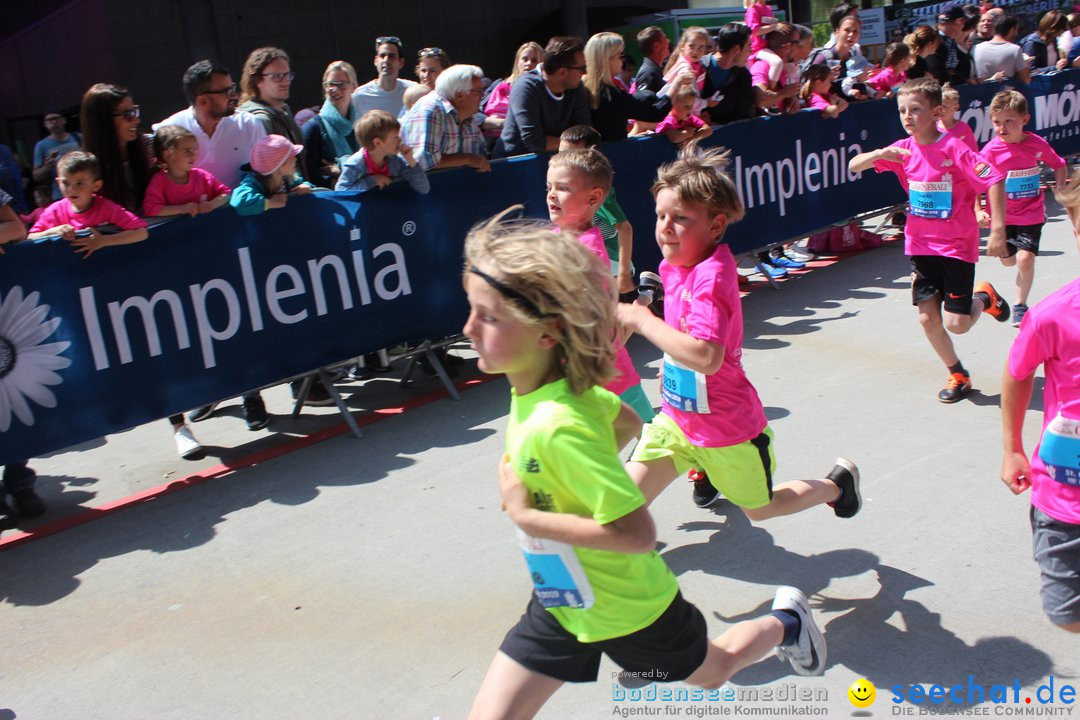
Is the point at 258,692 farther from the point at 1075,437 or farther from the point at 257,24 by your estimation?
the point at 257,24

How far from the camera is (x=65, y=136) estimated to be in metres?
11.2

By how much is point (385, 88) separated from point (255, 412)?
9.67ft

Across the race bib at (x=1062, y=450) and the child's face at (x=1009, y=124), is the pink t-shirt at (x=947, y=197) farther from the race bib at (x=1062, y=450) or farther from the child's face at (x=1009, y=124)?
the race bib at (x=1062, y=450)

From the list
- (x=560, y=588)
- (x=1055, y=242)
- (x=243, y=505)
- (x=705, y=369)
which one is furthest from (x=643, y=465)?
(x=1055, y=242)

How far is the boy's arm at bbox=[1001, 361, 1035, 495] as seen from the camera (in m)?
2.83

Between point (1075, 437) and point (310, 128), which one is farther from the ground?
point (310, 128)

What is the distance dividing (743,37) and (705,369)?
593cm

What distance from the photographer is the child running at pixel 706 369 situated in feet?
11.1

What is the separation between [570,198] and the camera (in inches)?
167

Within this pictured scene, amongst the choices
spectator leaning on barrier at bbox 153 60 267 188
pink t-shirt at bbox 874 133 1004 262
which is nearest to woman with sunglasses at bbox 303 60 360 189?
spectator leaning on barrier at bbox 153 60 267 188

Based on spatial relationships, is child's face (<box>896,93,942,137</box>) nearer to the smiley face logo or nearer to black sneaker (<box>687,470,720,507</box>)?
black sneaker (<box>687,470,720,507</box>)

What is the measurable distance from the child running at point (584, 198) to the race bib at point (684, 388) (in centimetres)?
47

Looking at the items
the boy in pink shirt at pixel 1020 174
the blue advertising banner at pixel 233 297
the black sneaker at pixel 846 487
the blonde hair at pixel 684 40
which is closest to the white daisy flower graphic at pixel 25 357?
the blue advertising banner at pixel 233 297

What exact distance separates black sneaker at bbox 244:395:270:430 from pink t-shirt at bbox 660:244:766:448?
11.4ft
